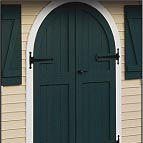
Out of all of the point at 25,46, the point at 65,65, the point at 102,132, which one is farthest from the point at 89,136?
the point at 25,46

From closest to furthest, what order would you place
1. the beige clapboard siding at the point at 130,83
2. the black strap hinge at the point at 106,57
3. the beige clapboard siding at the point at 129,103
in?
the black strap hinge at the point at 106,57, the beige clapboard siding at the point at 129,103, the beige clapboard siding at the point at 130,83

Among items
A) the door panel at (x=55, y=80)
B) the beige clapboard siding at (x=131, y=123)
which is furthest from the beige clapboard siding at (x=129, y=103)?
the door panel at (x=55, y=80)

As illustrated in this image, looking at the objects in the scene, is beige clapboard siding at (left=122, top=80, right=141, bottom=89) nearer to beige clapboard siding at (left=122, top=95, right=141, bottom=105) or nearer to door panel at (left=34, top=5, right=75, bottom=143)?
beige clapboard siding at (left=122, top=95, right=141, bottom=105)

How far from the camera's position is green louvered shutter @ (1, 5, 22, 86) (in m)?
7.50

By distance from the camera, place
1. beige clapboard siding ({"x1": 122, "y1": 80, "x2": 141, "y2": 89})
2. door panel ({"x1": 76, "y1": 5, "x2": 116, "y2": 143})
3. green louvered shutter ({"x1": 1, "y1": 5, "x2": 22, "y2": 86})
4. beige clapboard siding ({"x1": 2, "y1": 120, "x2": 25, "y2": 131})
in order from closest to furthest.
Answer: green louvered shutter ({"x1": 1, "y1": 5, "x2": 22, "y2": 86}), beige clapboard siding ({"x1": 2, "y1": 120, "x2": 25, "y2": 131}), door panel ({"x1": 76, "y1": 5, "x2": 116, "y2": 143}), beige clapboard siding ({"x1": 122, "y1": 80, "x2": 141, "y2": 89})

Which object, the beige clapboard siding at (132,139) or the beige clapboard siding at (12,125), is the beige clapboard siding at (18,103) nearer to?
the beige clapboard siding at (12,125)

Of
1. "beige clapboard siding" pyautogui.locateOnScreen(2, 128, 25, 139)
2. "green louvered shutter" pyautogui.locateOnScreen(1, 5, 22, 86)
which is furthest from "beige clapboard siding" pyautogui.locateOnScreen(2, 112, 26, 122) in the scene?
"green louvered shutter" pyautogui.locateOnScreen(1, 5, 22, 86)

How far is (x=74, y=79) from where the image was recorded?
8.03 metres

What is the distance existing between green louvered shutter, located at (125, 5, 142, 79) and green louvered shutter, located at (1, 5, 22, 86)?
1.72 metres

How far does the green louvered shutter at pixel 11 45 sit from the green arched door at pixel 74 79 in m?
0.28

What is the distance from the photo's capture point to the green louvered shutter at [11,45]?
7.50m

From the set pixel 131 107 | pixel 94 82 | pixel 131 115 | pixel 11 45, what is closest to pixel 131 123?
pixel 131 115

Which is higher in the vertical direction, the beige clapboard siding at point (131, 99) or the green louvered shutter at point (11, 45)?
the green louvered shutter at point (11, 45)

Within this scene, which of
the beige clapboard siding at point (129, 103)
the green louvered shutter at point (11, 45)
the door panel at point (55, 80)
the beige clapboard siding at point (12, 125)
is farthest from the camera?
the beige clapboard siding at point (129, 103)
